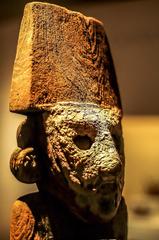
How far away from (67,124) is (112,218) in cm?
26

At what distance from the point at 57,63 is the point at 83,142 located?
0.64 feet

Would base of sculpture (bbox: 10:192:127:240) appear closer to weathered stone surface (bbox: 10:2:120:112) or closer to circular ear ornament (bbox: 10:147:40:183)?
circular ear ornament (bbox: 10:147:40:183)

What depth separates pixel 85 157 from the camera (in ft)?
4.23

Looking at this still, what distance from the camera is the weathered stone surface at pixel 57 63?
4.35 ft

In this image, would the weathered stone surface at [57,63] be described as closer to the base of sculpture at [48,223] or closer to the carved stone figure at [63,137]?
the carved stone figure at [63,137]

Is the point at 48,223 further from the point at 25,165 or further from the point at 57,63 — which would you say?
the point at 57,63

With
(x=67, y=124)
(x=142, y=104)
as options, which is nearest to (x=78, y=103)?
(x=67, y=124)

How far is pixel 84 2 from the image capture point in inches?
79.4

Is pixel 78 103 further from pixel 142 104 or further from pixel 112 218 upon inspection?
pixel 142 104

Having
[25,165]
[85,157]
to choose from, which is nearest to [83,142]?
[85,157]

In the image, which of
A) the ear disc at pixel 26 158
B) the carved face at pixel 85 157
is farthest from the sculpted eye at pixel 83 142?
the ear disc at pixel 26 158

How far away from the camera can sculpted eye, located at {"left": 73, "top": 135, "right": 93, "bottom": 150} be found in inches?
51.4

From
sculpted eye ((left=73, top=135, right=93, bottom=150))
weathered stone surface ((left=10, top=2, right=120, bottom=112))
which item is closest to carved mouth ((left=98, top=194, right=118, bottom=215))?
sculpted eye ((left=73, top=135, right=93, bottom=150))

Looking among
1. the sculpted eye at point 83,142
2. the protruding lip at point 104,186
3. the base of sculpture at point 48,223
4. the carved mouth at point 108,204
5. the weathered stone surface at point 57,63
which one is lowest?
the base of sculpture at point 48,223
